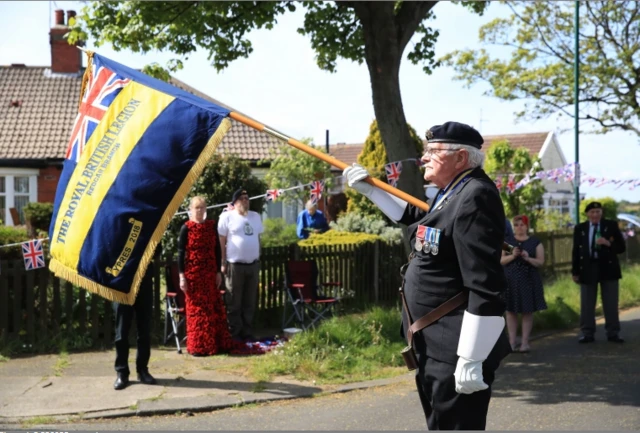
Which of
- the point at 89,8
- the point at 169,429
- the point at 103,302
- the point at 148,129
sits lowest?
the point at 169,429

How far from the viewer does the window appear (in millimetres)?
27875

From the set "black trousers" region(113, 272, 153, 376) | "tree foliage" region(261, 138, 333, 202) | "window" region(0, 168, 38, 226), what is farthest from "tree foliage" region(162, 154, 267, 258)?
"tree foliage" region(261, 138, 333, 202)

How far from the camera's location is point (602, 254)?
11.2m

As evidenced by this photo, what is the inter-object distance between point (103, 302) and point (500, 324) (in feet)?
24.6

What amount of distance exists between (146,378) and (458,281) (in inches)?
205

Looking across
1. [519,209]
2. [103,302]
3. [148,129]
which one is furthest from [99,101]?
[519,209]

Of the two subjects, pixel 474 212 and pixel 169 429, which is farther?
pixel 169 429

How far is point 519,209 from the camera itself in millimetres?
25172

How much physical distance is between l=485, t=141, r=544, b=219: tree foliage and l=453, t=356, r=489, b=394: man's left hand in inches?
844

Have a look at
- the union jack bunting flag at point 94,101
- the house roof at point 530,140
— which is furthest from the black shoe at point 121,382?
the house roof at point 530,140

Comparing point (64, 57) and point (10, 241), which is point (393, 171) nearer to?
point (10, 241)

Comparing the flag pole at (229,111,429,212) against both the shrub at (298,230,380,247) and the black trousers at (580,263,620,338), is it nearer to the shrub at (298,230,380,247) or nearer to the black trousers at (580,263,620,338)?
the black trousers at (580,263,620,338)

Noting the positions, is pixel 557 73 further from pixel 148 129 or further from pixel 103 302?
pixel 148 129

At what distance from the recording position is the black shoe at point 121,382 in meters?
8.20
